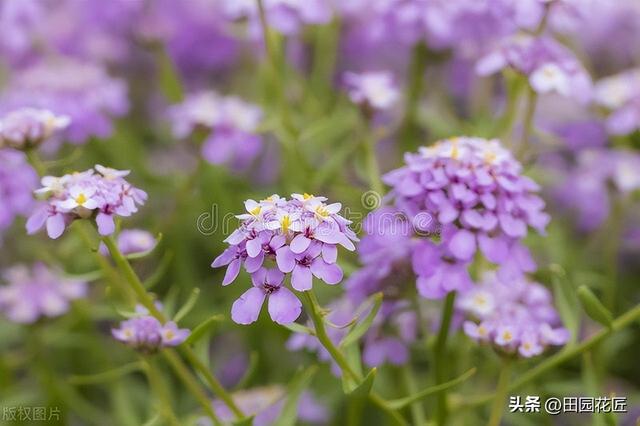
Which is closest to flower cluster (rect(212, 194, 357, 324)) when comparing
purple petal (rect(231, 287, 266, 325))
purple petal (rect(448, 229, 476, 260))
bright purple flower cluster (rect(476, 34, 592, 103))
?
purple petal (rect(231, 287, 266, 325))

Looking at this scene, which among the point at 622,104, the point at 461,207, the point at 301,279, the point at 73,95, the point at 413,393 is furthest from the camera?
the point at 73,95

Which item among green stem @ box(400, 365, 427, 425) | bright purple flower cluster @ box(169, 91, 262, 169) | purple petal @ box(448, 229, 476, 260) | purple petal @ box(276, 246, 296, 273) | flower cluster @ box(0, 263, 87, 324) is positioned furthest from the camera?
bright purple flower cluster @ box(169, 91, 262, 169)

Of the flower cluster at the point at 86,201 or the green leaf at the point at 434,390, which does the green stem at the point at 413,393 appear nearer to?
the green leaf at the point at 434,390

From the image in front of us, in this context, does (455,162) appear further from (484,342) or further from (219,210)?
(219,210)

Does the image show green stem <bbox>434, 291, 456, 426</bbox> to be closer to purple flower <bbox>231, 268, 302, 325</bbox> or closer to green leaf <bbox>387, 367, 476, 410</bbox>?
green leaf <bbox>387, 367, 476, 410</bbox>

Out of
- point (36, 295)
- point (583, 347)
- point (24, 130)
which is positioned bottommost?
point (36, 295)

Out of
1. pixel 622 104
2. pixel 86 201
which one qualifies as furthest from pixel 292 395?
pixel 622 104

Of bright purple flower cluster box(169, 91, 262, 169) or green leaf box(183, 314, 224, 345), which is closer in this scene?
green leaf box(183, 314, 224, 345)

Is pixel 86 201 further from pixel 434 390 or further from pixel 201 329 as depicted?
pixel 434 390

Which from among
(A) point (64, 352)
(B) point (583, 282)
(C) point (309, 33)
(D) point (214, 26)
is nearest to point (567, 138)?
(B) point (583, 282)
